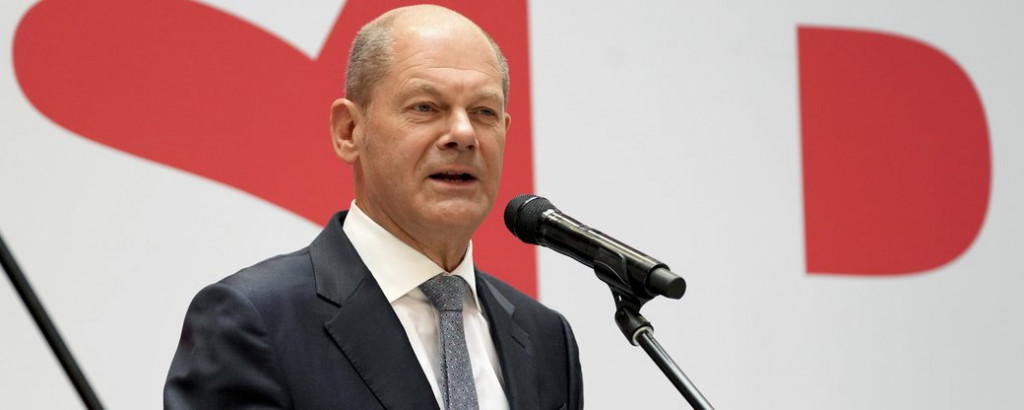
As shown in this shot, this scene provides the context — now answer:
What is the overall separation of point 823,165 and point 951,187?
0.47m

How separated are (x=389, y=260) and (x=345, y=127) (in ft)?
0.95

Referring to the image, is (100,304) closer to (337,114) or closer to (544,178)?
(337,114)

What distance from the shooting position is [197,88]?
2.98 m

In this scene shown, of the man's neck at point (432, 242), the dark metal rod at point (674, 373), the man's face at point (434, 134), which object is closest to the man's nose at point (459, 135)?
the man's face at point (434, 134)

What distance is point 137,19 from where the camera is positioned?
2959mm

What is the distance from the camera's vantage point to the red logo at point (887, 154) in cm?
367

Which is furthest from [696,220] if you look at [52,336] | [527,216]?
[52,336]

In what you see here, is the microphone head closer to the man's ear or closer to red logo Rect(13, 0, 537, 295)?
the man's ear

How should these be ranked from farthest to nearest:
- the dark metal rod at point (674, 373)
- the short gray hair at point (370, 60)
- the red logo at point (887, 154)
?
the red logo at point (887, 154)
the short gray hair at point (370, 60)
the dark metal rod at point (674, 373)

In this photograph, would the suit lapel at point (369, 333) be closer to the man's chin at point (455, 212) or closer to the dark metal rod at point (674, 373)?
the man's chin at point (455, 212)

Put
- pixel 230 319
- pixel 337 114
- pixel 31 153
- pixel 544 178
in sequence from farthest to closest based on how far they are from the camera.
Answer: pixel 544 178 < pixel 31 153 < pixel 337 114 < pixel 230 319

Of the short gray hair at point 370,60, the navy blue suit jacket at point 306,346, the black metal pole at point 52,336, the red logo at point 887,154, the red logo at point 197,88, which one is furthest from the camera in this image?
the red logo at point 887,154

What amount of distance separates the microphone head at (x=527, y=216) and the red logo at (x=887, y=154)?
1829 mm

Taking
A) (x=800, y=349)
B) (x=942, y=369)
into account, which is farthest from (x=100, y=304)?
(x=942, y=369)
